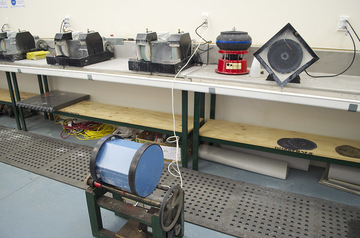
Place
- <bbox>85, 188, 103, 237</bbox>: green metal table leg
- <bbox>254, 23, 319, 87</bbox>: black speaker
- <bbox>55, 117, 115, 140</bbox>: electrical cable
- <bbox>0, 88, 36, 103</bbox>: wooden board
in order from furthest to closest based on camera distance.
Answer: <bbox>0, 88, 36, 103</bbox>: wooden board, <bbox>55, 117, 115, 140</bbox>: electrical cable, <bbox>254, 23, 319, 87</bbox>: black speaker, <bbox>85, 188, 103, 237</bbox>: green metal table leg

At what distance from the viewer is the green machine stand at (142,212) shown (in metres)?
1.42

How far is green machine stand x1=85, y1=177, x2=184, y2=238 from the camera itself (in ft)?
4.67

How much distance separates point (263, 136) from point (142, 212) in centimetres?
123

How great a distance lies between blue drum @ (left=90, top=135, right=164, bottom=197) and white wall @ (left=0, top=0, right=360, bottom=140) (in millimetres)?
1363

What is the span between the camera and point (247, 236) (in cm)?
167

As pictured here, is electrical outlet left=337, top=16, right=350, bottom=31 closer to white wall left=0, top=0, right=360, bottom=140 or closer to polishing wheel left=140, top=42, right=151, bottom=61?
white wall left=0, top=0, right=360, bottom=140

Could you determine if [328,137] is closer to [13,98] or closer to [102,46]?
[102,46]

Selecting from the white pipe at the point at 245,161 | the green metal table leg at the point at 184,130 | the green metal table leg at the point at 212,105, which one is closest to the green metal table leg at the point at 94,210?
the green metal table leg at the point at 184,130

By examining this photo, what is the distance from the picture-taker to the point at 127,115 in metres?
2.79

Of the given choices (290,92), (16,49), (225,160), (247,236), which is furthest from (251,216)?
(16,49)

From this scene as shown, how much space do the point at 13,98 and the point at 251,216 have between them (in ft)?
9.40

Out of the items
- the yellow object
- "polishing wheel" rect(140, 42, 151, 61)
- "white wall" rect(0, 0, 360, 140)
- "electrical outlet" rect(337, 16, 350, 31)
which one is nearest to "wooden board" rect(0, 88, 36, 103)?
"white wall" rect(0, 0, 360, 140)

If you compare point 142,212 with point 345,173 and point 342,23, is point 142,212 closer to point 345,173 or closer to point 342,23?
point 345,173

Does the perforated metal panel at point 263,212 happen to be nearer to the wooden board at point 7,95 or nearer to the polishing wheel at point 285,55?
the polishing wheel at point 285,55
